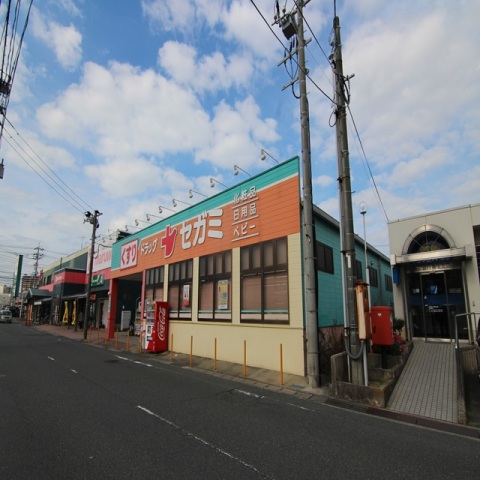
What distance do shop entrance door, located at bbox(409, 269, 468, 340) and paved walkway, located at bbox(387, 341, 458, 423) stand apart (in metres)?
2.58

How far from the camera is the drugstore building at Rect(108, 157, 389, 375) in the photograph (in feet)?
36.6

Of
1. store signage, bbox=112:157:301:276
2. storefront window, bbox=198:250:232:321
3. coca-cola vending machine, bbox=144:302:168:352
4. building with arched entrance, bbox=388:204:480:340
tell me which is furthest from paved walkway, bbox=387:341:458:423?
coca-cola vending machine, bbox=144:302:168:352

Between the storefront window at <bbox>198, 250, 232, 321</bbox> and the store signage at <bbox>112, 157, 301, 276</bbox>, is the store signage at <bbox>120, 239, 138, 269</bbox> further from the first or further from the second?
the storefront window at <bbox>198, 250, 232, 321</bbox>

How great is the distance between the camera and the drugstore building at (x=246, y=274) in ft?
36.6

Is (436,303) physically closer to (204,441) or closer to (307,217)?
(307,217)

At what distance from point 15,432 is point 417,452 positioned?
20.5 feet

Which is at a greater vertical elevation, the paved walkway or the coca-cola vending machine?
the coca-cola vending machine

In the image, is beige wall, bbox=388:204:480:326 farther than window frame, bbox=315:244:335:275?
Yes

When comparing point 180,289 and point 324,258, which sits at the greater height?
point 324,258

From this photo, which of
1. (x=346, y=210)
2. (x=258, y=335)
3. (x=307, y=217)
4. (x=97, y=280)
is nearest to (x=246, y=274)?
(x=258, y=335)

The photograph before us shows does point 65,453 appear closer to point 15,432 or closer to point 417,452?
point 15,432

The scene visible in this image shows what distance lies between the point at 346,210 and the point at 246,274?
5113 millimetres

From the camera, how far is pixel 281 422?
6352mm

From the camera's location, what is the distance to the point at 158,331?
16.0 meters
